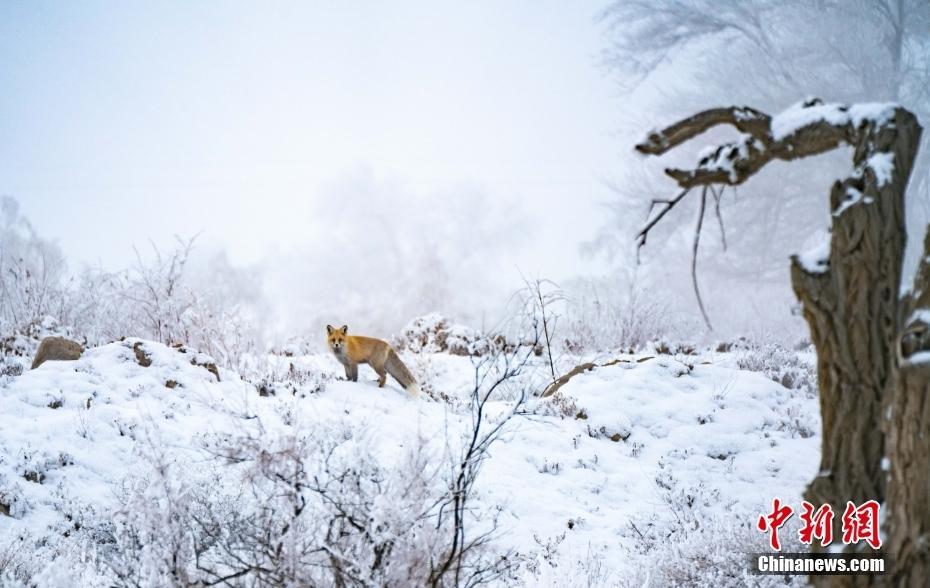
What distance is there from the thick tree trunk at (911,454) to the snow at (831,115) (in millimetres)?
643

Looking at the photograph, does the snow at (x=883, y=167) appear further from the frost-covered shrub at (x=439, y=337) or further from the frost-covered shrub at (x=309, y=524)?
the frost-covered shrub at (x=439, y=337)

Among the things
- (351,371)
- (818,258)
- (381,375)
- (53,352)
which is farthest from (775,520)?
(53,352)

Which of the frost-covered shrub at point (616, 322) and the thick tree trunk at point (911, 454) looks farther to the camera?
the frost-covered shrub at point (616, 322)

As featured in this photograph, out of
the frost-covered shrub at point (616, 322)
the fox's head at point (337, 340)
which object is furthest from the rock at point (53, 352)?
the frost-covered shrub at point (616, 322)

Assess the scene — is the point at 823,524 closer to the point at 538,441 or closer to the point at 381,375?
the point at 538,441

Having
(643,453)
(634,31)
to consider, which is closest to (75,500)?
(643,453)

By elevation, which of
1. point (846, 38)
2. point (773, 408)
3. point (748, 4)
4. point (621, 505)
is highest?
point (748, 4)

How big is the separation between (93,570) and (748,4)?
86.3ft

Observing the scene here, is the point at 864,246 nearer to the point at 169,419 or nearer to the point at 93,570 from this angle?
the point at 93,570

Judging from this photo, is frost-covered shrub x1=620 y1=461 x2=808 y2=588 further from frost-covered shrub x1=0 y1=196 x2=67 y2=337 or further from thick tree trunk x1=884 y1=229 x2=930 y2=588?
frost-covered shrub x1=0 y1=196 x2=67 y2=337

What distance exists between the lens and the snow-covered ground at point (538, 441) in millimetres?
5160

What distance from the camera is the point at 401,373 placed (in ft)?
32.0

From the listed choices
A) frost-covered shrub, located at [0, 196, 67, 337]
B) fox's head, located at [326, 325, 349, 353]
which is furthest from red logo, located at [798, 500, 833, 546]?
frost-covered shrub, located at [0, 196, 67, 337]

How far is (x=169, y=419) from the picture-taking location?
7172mm
